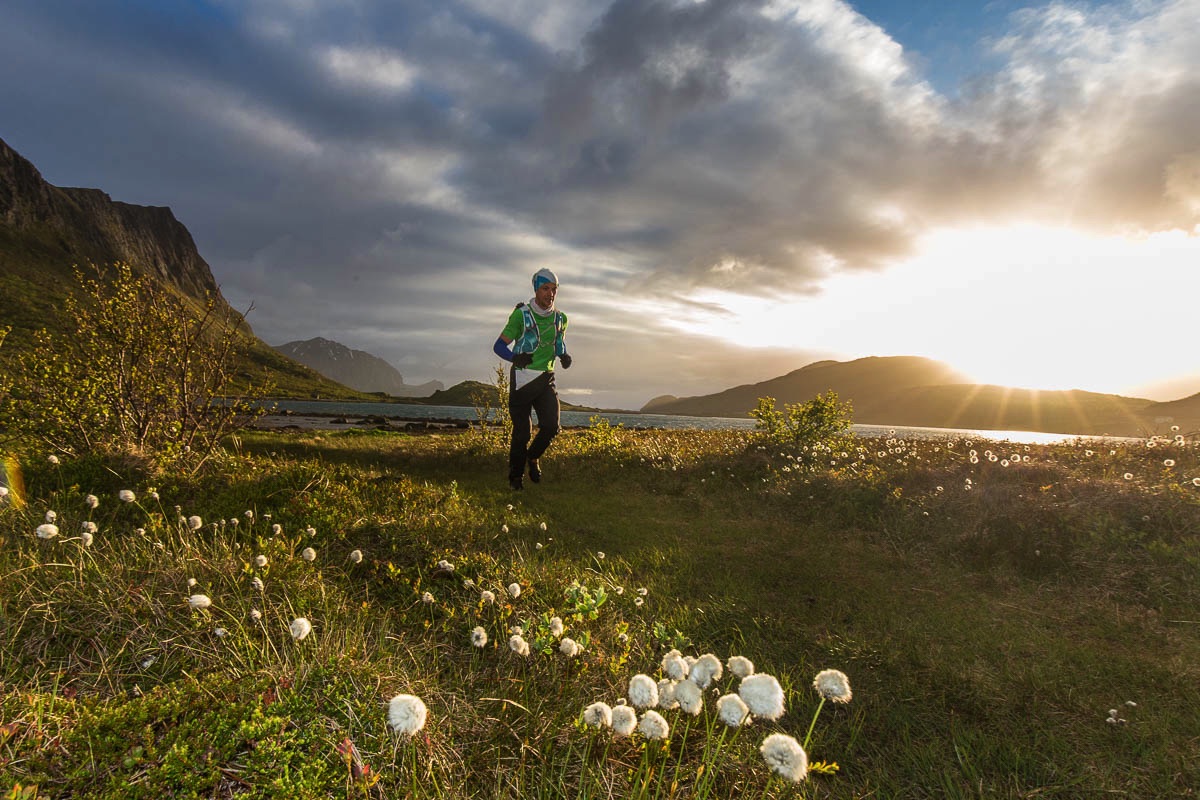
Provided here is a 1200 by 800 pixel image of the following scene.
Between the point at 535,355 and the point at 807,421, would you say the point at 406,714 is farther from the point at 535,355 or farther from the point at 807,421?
the point at 807,421

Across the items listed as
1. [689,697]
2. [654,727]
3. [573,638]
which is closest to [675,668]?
[689,697]

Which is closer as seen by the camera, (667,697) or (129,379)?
(667,697)

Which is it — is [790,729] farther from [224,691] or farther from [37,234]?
[37,234]

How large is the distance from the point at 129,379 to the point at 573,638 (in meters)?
7.87

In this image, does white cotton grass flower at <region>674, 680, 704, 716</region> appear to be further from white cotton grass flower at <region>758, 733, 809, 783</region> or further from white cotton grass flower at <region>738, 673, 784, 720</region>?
white cotton grass flower at <region>758, 733, 809, 783</region>

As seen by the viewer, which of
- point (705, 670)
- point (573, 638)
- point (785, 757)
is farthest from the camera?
point (573, 638)

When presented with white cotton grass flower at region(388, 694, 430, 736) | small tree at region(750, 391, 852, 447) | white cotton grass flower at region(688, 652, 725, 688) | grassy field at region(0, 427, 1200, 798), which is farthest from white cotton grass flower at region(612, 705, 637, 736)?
small tree at region(750, 391, 852, 447)

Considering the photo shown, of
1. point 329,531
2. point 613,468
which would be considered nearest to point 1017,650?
Answer: point 329,531

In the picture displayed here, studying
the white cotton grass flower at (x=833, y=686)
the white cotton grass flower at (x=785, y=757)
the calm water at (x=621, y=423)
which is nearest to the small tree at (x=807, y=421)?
the calm water at (x=621, y=423)

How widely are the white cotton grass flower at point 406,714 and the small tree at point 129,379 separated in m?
6.84

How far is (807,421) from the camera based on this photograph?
13.5 m

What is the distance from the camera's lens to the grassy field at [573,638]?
228 cm

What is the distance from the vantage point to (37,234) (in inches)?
6619

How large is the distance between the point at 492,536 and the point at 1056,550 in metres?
6.93
